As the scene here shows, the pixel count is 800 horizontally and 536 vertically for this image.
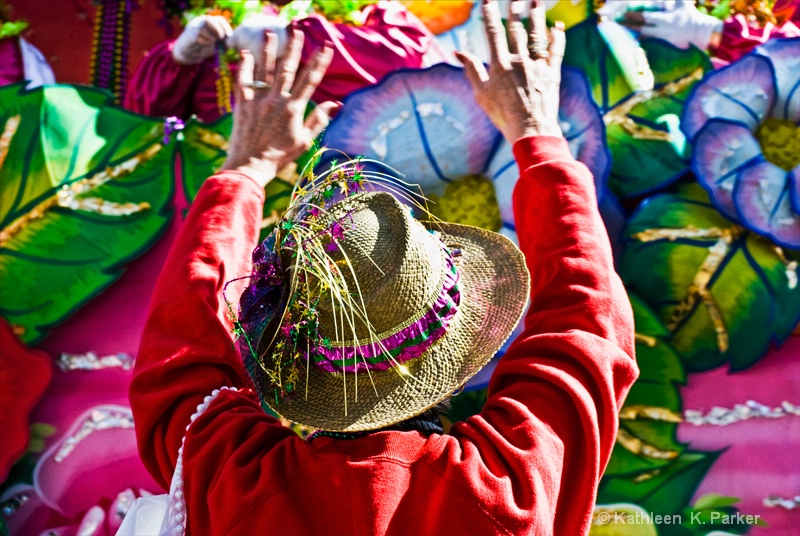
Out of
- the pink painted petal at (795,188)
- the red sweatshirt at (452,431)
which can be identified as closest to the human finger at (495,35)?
the red sweatshirt at (452,431)

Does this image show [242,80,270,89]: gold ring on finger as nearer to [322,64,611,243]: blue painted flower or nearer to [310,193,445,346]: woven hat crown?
[322,64,611,243]: blue painted flower

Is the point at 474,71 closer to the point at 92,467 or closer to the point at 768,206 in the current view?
the point at 768,206

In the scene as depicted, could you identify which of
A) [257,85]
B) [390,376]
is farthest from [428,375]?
[257,85]

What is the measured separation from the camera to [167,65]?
171 cm

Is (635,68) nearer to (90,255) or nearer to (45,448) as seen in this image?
(90,255)

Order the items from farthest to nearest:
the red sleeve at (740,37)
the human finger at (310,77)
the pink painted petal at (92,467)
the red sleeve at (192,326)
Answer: the red sleeve at (740,37)
the pink painted petal at (92,467)
the human finger at (310,77)
the red sleeve at (192,326)

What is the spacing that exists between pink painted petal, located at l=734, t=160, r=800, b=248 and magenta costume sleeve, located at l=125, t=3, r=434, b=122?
637mm

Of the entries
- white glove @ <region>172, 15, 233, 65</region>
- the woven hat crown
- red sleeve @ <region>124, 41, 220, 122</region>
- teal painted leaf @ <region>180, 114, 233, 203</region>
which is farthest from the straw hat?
red sleeve @ <region>124, 41, 220, 122</region>

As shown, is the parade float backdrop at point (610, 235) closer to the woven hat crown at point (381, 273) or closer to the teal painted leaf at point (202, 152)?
the teal painted leaf at point (202, 152)

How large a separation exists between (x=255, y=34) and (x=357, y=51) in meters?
0.19

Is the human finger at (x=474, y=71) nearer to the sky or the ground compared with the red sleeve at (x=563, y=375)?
nearer to the sky

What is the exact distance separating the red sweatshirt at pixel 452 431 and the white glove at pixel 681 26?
56 cm

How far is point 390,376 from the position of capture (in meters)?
0.83

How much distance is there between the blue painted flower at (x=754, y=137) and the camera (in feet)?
4.04
